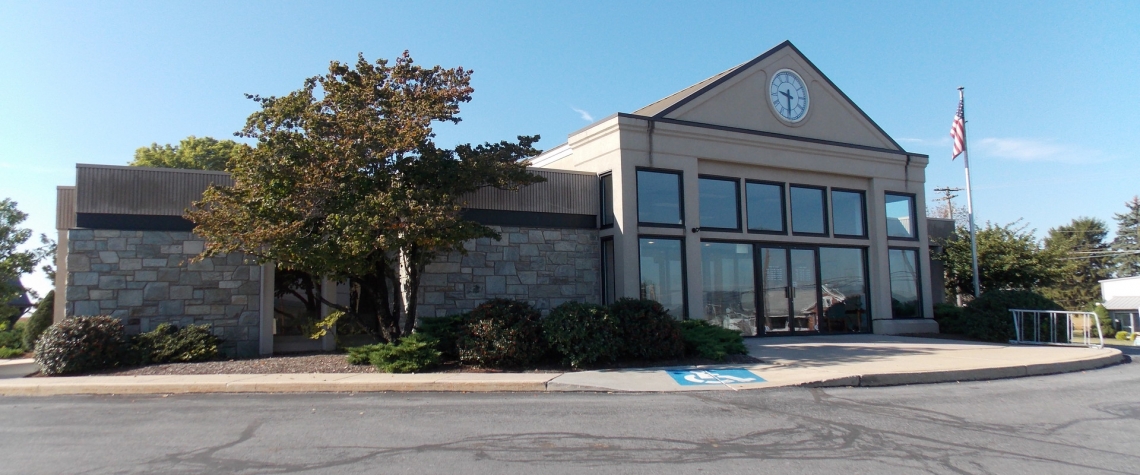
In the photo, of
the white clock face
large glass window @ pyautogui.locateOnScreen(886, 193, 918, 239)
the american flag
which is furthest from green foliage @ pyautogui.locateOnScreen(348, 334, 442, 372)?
the american flag

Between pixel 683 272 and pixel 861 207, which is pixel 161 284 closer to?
pixel 683 272

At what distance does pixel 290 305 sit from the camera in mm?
15023

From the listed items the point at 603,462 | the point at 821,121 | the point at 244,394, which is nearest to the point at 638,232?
the point at 821,121

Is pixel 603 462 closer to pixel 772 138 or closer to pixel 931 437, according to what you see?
pixel 931 437

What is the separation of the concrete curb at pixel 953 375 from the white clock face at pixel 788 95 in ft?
26.5

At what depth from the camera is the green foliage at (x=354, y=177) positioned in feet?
37.1

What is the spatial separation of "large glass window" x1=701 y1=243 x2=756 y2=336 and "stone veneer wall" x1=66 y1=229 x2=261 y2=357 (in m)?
9.34

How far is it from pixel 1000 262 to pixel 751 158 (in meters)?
9.60

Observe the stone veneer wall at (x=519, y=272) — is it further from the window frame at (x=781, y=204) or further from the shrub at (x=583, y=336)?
the window frame at (x=781, y=204)

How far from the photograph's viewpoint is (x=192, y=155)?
3109cm

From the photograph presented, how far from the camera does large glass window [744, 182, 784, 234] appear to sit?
1755cm

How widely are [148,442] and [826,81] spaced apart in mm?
16970

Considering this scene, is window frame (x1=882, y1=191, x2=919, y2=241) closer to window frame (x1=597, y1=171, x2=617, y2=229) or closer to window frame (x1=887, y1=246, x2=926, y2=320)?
window frame (x1=887, y1=246, x2=926, y2=320)

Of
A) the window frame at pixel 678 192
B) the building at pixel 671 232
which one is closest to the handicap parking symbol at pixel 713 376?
the building at pixel 671 232
